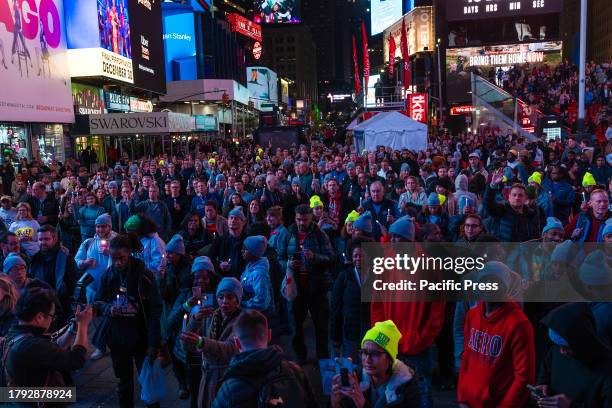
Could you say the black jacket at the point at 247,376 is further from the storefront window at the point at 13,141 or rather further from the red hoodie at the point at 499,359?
the storefront window at the point at 13,141

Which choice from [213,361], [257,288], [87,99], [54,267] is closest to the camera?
[213,361]

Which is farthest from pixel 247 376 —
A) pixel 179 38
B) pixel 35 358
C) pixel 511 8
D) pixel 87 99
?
pixel 179 38

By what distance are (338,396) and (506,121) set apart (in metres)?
29.9

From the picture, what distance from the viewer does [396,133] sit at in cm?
1969

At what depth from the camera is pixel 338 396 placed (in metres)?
2.86

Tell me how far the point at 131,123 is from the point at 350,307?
18.3m

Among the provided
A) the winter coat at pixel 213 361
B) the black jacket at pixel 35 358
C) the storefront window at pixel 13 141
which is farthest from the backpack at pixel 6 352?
the storefront window at pixel 13 141

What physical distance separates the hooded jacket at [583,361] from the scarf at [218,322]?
2.08 meters

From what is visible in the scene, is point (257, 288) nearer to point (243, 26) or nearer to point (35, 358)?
point (35, 358)

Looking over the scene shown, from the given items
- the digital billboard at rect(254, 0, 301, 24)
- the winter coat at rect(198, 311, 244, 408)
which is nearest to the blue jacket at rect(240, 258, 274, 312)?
the winter coat at rect(198, 311, 244, 408)

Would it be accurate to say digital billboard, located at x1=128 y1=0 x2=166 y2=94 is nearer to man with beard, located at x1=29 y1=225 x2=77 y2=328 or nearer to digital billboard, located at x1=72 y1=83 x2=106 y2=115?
digital billboard, located at x1=72 y1=83 x2=106 y2=115

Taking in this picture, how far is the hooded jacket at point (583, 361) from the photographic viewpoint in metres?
2.93

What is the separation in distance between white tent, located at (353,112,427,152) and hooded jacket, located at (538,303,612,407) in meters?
16.7

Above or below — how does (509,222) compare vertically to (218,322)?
above
